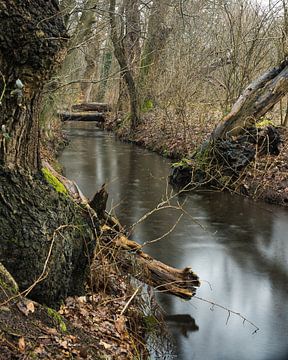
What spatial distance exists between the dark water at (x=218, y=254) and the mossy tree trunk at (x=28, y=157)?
1.86 m

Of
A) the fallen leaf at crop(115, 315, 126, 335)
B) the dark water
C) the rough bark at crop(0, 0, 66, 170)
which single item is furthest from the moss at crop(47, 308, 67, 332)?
the dark water

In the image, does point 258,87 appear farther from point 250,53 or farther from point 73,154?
point 73,154

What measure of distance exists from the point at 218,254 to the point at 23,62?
5.68 meters

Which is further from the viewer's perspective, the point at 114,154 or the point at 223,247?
the point at 114,154

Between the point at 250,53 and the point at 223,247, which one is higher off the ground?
the point at 250,53

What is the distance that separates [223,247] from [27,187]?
18.0ft

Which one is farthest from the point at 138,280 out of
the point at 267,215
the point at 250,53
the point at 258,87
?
the point at 250,53

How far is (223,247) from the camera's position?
9430 millimetres

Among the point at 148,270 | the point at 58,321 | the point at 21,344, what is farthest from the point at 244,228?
the point at 21,344

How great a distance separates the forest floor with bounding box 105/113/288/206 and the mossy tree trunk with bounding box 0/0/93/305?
8.58m

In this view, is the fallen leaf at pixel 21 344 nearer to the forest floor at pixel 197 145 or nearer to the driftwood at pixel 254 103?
the forest floor at pixel 197 145

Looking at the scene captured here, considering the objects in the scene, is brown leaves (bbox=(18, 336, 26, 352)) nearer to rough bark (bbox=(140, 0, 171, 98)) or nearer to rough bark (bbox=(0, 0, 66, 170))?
rough bark (bbox=(0, 0, 66, 170))

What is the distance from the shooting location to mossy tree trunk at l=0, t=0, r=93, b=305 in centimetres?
434

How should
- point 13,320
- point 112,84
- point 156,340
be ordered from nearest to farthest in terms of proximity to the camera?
1. point 13,320
2. point 156,340
3. point 112,84
